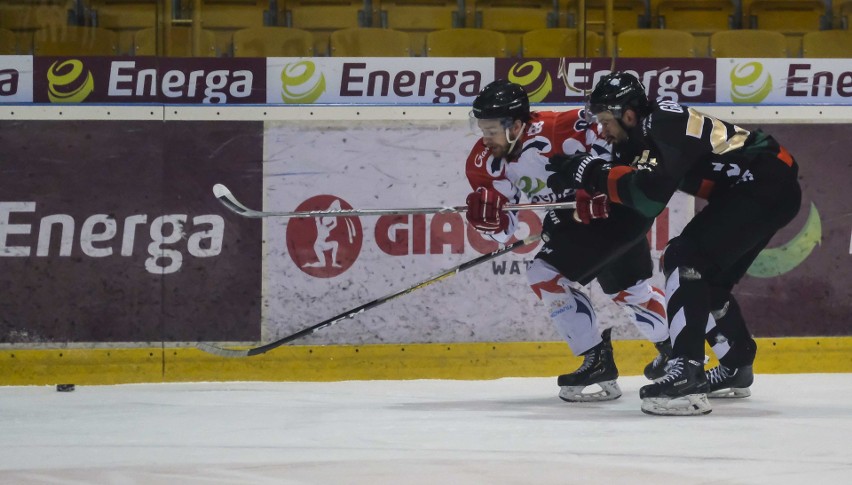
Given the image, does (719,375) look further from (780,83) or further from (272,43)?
(272,43)

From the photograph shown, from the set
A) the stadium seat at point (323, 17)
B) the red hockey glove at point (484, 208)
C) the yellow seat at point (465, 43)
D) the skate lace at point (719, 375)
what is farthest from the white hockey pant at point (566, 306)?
the stadium seat at point (323, 17)

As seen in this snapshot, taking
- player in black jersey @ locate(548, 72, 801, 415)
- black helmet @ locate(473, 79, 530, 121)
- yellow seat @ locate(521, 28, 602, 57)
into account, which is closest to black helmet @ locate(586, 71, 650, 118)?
player in black jersey @ locate(548, 72, 801, 415)

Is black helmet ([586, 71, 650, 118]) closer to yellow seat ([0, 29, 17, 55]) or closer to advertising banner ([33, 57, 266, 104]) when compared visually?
advertising banner ([33, 57, 266, 104])

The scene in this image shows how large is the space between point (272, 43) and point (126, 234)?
0.95m

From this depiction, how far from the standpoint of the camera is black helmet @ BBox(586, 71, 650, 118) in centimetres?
365

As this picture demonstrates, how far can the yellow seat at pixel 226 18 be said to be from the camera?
4750 millimetres

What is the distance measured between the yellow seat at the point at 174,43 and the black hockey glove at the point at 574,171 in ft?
5.05

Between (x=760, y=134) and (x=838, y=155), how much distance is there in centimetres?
117

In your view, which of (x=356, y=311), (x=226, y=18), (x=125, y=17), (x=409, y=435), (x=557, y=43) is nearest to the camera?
(x=409, y=435)

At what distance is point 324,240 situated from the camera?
4.67 m

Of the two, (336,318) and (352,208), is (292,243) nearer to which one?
(352,208)

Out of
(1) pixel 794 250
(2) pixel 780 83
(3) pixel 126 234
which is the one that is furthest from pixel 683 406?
(3) pixel 126 234

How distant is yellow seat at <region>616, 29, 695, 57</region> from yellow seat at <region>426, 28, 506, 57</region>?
490 mm

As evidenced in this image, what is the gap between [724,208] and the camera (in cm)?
370
